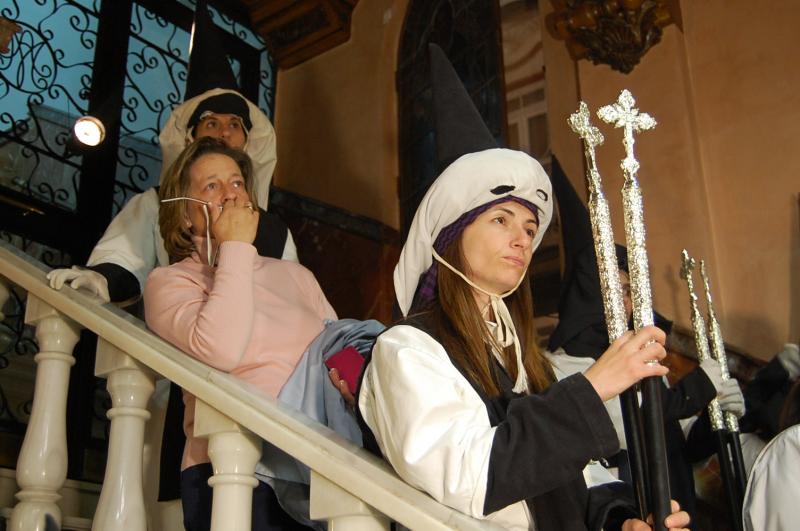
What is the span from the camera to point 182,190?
302 centimetres

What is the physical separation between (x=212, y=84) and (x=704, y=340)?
2.29 m

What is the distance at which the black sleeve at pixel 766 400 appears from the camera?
4.04 meters

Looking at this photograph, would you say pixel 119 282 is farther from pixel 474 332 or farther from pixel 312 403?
pixel 474 332

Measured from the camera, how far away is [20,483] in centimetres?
234

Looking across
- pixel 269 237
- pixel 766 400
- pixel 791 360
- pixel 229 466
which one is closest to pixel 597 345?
pixel 766 400

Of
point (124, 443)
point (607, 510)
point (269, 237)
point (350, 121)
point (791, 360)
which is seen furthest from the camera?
point (350, 121)

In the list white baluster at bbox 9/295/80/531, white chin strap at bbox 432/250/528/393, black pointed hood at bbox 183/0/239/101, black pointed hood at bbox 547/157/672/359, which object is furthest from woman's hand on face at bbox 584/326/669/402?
black pointed hood at bbox 183/0/239/101

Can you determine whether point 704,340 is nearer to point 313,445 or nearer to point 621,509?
point 621,509

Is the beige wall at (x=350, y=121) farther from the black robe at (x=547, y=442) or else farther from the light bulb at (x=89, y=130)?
the black robe at (x=547, y=442)

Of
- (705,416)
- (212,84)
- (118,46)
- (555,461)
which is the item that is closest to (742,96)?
(705,416)

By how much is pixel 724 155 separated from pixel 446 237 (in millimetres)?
3479

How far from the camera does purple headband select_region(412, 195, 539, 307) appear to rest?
2.34 m

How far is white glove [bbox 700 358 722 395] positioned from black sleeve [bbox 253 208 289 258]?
5.38 ft

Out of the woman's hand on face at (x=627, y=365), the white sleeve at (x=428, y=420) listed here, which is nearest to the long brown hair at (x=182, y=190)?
the white sleeve at (x=428, y=420)
